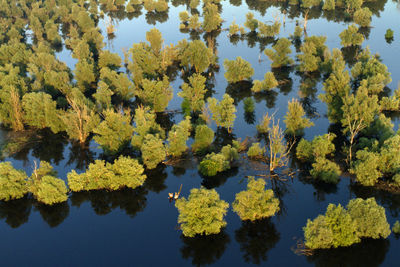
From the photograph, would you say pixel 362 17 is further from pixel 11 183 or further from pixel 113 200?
pixel 11 183

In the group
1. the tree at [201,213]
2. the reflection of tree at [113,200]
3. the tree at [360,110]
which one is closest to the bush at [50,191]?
the reflection of tree at [113,200]

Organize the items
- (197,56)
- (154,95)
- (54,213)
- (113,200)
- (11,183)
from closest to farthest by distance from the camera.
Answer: (11,183) → (54,213) → (113,200) → (154,95) → (197,56)

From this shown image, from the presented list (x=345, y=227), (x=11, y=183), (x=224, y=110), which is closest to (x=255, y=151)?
(x=224, y=110)

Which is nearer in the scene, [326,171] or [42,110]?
[326,171]

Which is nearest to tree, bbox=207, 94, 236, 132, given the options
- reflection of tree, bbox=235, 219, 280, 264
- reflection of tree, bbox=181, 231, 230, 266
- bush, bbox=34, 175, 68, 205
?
reflection of tree, bbox=235, 219, 280, 264

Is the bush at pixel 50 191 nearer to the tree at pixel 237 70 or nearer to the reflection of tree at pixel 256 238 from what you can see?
the reflection of tree at pixel 256 238

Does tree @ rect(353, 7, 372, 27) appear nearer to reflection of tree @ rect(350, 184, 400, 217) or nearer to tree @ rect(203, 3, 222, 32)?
tree @ rect(203, 3, 222, 32)

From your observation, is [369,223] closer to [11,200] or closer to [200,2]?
[11,200]
